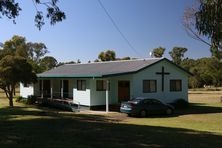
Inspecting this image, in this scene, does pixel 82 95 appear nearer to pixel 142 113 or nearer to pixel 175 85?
pixel 142 113

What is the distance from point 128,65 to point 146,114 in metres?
8.10

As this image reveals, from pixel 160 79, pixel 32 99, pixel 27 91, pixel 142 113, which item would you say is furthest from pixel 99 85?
pixel 27 91

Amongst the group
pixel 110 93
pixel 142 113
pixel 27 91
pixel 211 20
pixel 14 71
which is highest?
pixel 211 20

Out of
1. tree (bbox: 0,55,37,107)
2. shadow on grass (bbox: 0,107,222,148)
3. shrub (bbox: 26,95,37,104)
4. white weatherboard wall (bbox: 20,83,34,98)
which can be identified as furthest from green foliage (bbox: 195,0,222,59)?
white weatherboard wall (bbox: 20,83,34,98)

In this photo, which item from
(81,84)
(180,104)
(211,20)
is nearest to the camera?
(211,20)

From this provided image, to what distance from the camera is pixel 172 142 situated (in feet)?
38.3

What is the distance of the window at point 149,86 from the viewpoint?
33625 mm

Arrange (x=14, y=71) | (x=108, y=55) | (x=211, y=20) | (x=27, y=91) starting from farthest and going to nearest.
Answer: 1. (x=108, y=55)
2. (x=27, y=91)
3. (x=14, y=71)
4. (x=211, y=20)

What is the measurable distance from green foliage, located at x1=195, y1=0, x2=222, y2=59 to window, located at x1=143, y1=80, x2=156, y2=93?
17.7 m

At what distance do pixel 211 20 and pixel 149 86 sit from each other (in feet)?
61.7

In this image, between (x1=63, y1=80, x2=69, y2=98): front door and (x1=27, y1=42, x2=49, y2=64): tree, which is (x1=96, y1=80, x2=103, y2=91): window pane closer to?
(x1=63, y1=80, x2=69, y2=98): front door

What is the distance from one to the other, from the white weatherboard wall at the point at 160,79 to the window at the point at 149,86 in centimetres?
28

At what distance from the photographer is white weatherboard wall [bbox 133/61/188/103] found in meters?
33.0

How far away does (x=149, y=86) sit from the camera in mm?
34094
